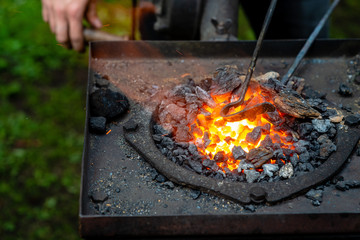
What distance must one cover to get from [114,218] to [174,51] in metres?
1.15

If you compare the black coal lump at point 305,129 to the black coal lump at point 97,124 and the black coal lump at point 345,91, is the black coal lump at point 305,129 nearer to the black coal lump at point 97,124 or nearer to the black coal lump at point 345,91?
the black coal lump at point 345,91

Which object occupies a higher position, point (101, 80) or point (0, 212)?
point (101, 80)

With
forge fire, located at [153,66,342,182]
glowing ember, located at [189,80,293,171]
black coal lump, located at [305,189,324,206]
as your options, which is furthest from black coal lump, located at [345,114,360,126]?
black coal lump, located at [305,189,324,206]

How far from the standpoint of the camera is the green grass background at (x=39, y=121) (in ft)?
9.21

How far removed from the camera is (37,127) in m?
3.32

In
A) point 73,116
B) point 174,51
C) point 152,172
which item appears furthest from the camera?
point 73,116

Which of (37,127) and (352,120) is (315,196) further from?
(37,127)

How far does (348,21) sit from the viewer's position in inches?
183

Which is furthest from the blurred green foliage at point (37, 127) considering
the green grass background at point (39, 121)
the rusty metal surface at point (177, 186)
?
the rusty metal surface at point (177, 186)

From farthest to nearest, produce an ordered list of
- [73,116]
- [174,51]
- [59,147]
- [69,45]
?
[73,116] → [59,147] → [69,45] → [174,51]

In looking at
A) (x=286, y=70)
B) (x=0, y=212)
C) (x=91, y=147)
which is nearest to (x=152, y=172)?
(x=91, y=147)

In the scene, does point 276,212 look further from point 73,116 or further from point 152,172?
point 73,116

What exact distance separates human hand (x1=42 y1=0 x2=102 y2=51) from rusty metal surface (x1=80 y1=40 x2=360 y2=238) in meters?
0.45

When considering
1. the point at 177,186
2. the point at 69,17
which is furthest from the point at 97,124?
the point at 69,17
